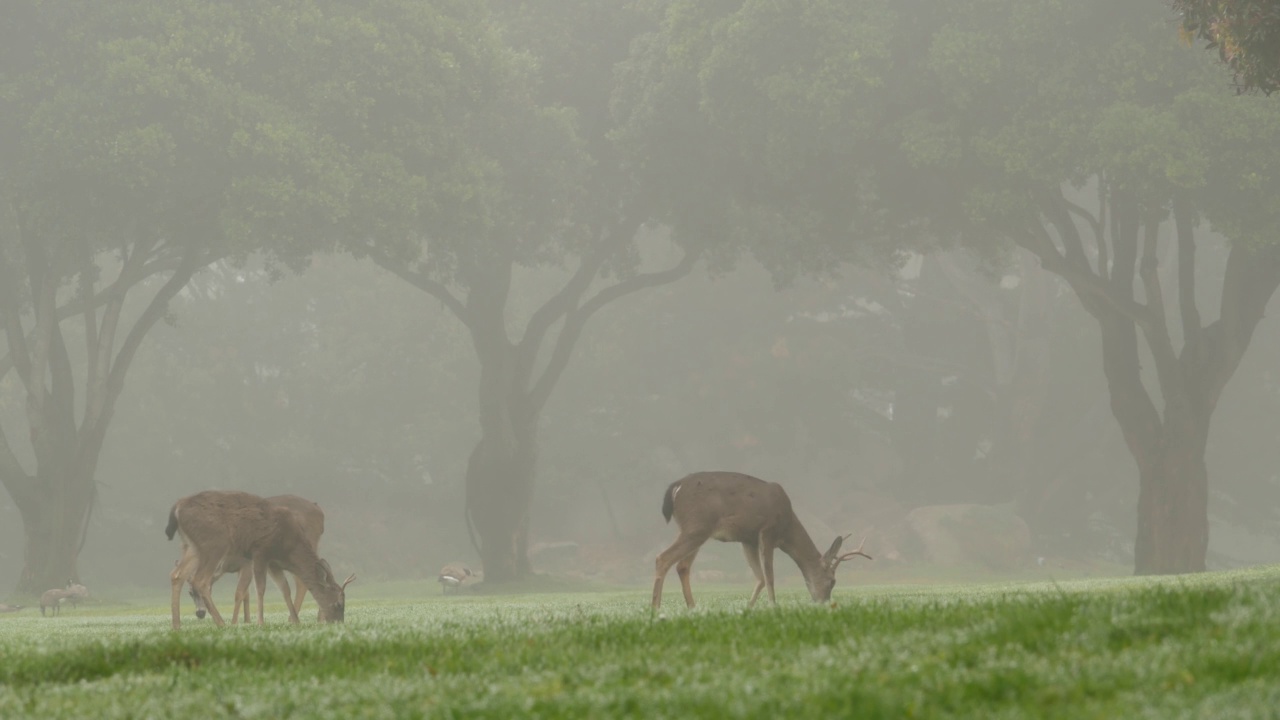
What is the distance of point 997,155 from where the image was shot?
3092 cm

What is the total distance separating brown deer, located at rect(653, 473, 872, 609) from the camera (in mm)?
16859

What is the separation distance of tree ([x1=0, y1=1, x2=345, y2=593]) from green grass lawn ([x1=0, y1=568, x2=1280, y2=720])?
80.0 feet

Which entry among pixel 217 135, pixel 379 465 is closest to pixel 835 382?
pixel 379 465

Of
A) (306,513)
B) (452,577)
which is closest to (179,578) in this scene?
(306,513)

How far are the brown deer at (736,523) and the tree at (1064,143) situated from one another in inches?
612

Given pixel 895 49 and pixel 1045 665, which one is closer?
pixel 1045 665

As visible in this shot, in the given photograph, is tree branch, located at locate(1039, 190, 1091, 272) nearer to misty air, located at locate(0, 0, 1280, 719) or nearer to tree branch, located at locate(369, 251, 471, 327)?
misty air, located at locate(0, 0, 1280, 719)

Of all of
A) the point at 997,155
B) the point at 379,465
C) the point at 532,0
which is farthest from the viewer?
the point at 379,465

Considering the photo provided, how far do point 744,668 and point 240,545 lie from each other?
1079cm

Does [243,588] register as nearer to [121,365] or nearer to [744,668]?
[744,668]

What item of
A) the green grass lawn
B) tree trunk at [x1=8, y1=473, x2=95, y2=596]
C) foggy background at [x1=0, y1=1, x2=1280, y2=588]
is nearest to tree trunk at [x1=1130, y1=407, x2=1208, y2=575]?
foggy background at [x1=0, y1=1, x2=1280, y2=588]

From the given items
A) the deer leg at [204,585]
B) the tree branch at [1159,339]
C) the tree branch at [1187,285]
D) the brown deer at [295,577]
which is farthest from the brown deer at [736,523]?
the tree branch at [1187,285]

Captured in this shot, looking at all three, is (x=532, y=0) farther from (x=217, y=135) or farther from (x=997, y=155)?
(x=997, y=155)

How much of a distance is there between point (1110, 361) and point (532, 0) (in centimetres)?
1961
